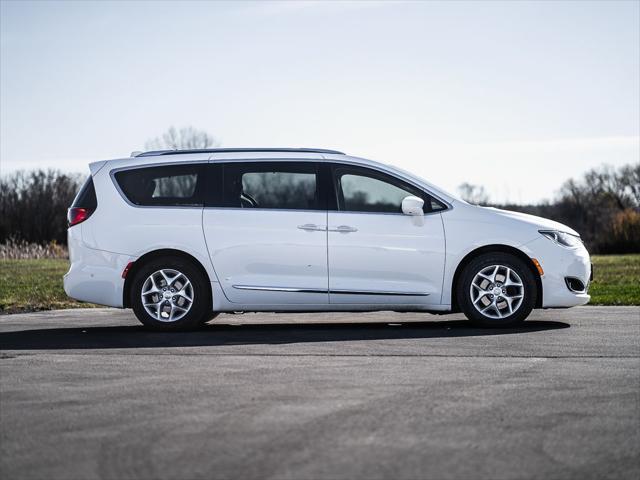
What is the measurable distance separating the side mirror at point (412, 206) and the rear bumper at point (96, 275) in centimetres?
291

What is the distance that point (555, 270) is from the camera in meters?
10.3

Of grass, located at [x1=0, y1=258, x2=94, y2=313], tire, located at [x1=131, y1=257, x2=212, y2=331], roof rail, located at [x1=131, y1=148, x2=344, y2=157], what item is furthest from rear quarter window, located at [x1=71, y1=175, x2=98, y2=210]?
grass, located at [x1=0, y1=258, x2=94, y2=313]

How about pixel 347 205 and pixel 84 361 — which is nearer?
pixel 84 361

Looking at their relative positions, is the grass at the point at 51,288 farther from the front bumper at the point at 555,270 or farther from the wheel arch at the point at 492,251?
the wheel arch at the point at 492,251

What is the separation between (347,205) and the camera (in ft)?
33.8

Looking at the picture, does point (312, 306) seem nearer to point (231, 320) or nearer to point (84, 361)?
point (231, 320)

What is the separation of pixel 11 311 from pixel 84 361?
5810 millimetres

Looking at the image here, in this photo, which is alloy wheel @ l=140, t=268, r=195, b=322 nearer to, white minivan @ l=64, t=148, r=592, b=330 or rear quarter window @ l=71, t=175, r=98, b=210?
white minivan @ l=64, t=148, r=592, b=330

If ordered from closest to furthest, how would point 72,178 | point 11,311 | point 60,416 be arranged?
point 60,416 < point 11,311 < point 72,178

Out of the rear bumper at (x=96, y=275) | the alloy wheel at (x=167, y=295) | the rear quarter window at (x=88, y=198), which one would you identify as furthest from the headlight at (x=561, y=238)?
the rear quarter window at (x=88, y=198)

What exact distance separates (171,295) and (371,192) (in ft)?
7.88

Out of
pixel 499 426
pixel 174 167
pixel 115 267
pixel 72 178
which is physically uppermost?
pixel 72 178

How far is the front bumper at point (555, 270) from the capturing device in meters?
10.3

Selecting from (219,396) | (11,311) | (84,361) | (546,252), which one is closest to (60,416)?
(219,396)
